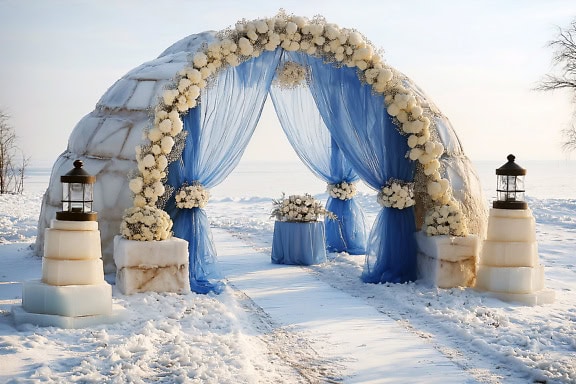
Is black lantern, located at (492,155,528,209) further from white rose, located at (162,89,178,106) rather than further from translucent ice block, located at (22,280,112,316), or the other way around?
translucent ice block, located at (22,280,112,316)

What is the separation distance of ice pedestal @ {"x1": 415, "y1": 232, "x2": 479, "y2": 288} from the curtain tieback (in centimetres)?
266

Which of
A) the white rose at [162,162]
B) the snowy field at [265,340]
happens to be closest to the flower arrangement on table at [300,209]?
the snowy field at [265,340]

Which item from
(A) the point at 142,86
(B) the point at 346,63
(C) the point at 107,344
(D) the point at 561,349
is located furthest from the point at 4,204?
(D) the point at 561,349

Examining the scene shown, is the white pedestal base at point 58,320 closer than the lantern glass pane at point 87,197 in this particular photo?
Yes

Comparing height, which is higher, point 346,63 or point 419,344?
point 346,63

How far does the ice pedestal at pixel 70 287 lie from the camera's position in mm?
5906

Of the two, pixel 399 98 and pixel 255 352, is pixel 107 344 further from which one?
pixel 399 98

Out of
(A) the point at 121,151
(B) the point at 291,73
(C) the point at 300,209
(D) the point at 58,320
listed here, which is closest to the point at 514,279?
Result: (C) the point at 300,209

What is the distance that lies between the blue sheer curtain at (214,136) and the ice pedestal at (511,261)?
2961mm

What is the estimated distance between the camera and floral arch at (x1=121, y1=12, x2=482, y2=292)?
25.5 ft

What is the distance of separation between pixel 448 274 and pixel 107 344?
3979mm

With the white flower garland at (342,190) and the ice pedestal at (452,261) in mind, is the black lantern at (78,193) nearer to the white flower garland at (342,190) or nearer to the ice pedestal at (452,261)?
the ice pedestal at (452,261)

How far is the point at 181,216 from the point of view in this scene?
804 cm

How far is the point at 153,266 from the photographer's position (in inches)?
287
